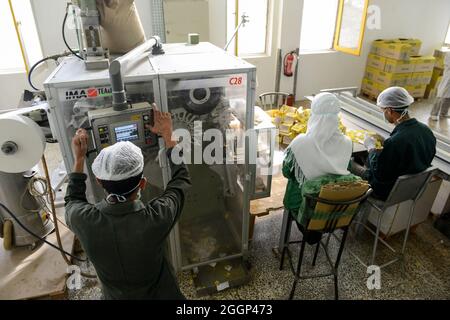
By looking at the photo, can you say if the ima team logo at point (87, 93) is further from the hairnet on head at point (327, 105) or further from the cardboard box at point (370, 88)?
the cardboard box at point (370, 88)

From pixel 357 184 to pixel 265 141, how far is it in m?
0.89

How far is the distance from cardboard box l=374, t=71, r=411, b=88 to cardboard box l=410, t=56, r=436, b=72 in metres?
0.22

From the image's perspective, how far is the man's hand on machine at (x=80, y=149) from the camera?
4.50 ft

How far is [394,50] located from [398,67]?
29cm

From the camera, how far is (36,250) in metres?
2.44

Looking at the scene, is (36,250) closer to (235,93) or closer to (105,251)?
(105,251)

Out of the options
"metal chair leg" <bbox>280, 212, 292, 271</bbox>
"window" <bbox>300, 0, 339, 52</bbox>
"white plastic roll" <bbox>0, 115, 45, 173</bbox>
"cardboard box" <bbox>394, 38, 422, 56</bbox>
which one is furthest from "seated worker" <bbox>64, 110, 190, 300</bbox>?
"cardboard box" <bbox>394, 38, 422, 56</bbox>

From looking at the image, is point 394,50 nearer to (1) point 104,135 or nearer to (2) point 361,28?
(2) point 361,28

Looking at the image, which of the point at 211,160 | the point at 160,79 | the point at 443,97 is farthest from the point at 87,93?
the point at 443,97

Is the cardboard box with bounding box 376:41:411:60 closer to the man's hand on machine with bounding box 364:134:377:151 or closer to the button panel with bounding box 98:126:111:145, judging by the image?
the man's hand on machine with bounding box 364:134:377:151

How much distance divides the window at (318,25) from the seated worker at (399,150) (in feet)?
11.4

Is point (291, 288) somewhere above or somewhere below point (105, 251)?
below

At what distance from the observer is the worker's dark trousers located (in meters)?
4.84

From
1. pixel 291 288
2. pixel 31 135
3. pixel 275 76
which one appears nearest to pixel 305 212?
pixel 291 288
